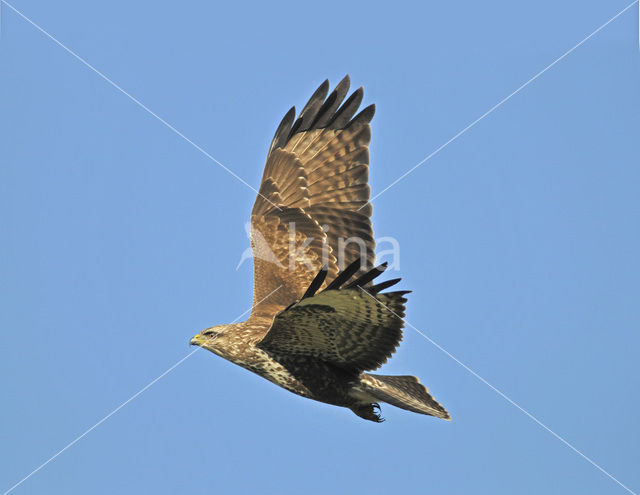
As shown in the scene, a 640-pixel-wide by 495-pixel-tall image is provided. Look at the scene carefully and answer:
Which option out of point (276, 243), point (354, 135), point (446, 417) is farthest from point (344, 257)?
point (446, 417)

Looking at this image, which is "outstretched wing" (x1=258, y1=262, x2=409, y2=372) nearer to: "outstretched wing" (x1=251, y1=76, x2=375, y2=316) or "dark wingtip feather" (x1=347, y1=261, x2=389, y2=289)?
"dark wingtip feather" (x1=347, y1=261, x2=389, y2=289)

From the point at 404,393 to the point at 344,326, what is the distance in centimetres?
120

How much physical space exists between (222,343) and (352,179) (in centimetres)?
262

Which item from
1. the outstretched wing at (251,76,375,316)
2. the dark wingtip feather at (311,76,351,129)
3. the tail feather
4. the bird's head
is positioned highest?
the dark wingtip feather at (311,76,351,129)

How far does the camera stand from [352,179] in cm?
966

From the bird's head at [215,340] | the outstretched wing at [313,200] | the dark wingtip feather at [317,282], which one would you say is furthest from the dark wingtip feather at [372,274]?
the outstretched wing at [313,200]

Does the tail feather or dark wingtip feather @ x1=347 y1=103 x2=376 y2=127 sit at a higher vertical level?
dark wingtip feather @ x1=347 y1=103 x2=376 y2=127

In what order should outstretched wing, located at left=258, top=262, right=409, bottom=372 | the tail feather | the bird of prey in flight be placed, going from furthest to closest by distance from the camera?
the tail feather, the bird of prey in flight, outstretched wing, located at left=258, top=262, right=409, bottom=372

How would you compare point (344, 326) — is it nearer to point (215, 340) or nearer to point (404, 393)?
point (404, 393)

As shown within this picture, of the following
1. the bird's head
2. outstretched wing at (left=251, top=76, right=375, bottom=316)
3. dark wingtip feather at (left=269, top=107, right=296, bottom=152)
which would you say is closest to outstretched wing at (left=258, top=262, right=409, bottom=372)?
the bird's head

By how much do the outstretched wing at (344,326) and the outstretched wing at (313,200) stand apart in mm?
1235

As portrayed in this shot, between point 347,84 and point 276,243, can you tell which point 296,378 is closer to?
point 276,243

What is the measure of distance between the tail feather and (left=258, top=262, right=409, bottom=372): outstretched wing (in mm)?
267

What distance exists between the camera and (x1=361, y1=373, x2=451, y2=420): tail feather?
764 cm
